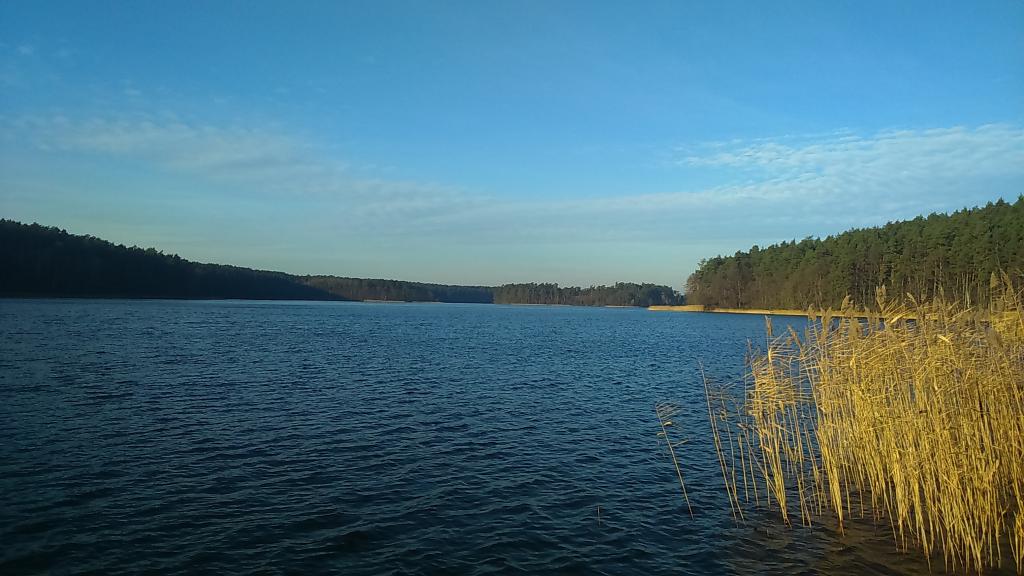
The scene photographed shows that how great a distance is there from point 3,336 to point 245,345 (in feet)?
62.5

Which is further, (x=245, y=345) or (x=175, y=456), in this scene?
(x=245, y=345)

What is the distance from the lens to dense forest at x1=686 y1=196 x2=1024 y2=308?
78156 mm

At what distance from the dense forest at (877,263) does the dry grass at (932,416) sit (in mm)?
35196

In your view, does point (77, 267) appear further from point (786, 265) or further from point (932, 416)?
point (786, 265)

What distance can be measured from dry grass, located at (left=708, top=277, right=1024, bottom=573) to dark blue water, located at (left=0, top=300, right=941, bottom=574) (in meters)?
1.12

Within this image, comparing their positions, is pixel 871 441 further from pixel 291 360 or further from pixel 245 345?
pixel 245 345

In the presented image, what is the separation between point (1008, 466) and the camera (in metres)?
11.7

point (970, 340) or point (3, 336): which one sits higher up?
point (970, 340)

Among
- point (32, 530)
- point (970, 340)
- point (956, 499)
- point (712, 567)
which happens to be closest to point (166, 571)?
point (32, 530)

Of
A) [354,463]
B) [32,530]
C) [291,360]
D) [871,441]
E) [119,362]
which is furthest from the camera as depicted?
[291,360]

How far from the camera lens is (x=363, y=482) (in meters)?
15.6

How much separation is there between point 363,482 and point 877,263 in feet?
395

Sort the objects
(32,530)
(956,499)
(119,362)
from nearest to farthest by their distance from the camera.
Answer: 1. (956,499)
2. (32,530)
3. (119,362)

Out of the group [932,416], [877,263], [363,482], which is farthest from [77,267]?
[877,263]
